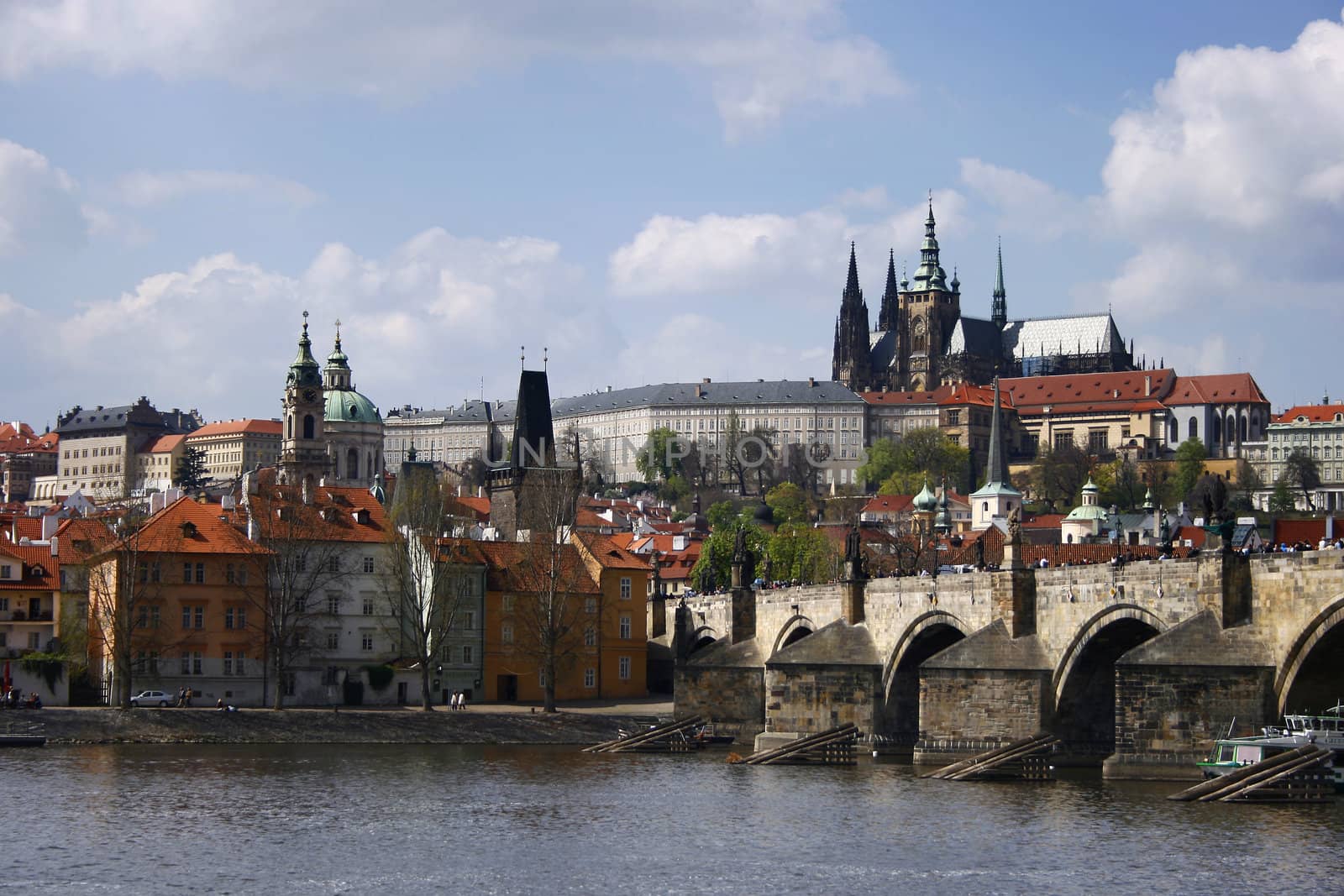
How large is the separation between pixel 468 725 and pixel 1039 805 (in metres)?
26.8

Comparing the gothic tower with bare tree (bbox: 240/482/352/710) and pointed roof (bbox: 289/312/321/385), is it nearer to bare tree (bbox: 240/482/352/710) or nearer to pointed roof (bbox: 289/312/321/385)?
pointed roof (bbox: 289/312/321/385)

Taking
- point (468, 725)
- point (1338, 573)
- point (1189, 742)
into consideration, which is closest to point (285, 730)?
point (468, 725)

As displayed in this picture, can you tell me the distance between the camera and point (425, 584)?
255ft

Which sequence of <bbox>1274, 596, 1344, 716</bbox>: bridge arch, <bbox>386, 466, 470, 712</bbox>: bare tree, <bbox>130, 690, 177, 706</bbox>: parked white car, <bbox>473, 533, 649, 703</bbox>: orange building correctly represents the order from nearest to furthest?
<bbox>1274, 596, 1344, 716</bbox>: bridge arch < <bbox>130, 690, 177, 706</bbox>: parked white car < <bbox>386, 466, 470, 712</bbox>: bare tree < <bbox>473, 533, 649, 703</bbox>: orange building

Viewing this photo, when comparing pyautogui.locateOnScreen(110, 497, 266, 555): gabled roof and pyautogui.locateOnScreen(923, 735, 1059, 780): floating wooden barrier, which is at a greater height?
pyautogui.locateOnScreen(110, 497, 266, 555): gabled roof

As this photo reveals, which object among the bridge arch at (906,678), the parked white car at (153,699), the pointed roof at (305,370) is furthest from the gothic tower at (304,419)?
the bridge arch at (906,678)

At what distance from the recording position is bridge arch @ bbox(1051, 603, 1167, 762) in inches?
2061

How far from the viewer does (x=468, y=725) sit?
228 ft

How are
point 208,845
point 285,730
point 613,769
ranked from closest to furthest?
point 208,845 < point 613,769 < point 285,730

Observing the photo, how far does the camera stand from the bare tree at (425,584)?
73938mm

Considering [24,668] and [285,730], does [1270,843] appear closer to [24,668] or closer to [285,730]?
[285,730]

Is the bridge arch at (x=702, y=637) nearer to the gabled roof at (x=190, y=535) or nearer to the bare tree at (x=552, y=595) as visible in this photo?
the bare tree at (x=552, y=595)

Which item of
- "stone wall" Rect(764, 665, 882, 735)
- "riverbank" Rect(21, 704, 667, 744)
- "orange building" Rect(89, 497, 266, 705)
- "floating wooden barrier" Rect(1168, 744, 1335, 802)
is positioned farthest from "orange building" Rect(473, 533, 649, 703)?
"floating wooden barrier" Rect(1168, 744, 1335, 802)

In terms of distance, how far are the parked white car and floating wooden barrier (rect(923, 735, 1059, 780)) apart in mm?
29719
